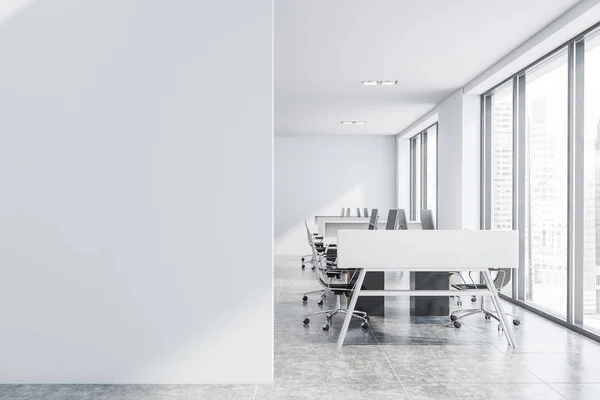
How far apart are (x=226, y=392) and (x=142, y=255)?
965 millimetres

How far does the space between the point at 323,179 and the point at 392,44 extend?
26.1 ft

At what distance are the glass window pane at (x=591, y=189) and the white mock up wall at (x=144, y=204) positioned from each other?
310 centimetres

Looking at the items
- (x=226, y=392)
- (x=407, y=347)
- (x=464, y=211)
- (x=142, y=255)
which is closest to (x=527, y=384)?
(x=407, y=347)

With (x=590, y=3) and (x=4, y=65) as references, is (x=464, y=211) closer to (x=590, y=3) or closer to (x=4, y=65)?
(x=590, y=3)

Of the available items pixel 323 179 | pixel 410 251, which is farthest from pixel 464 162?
pixel 323 179

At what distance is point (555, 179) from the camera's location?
5551 millimetres

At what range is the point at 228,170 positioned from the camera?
3.34 meters

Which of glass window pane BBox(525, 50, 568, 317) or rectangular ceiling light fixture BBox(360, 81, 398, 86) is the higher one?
rectangular ceiling light fixture BBox(360, 81, 398, 86)

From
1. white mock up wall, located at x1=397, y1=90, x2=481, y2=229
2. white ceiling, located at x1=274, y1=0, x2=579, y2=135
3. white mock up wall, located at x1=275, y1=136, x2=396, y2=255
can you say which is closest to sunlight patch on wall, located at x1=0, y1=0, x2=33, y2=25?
white ceiling, located at x1=274, y1=0, x2=579, y2=135

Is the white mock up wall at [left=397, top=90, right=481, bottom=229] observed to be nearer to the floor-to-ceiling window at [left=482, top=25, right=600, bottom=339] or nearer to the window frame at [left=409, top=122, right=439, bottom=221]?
the floor-to-ceiling window at [left=482, top=25, right=600, bottom=339]

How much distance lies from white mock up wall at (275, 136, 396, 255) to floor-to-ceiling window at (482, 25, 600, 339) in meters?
6.27

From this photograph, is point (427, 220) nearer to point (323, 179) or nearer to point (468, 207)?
point (468, 207)

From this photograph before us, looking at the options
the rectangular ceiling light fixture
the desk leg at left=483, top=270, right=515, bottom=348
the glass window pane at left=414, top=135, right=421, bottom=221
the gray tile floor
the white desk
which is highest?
the rectangular ceiling light fixture

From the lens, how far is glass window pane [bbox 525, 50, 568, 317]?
539cm
